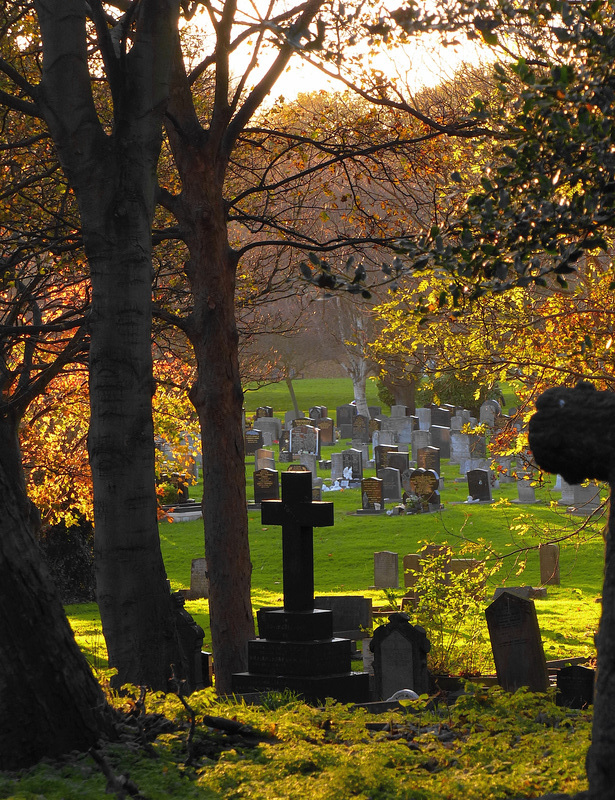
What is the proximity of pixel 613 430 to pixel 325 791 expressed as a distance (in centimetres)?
204

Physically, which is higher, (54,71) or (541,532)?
(54,71)

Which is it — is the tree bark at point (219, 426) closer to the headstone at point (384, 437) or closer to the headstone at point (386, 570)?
the headstone at point (386, 570)

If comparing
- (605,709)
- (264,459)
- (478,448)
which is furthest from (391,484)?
(605,709)

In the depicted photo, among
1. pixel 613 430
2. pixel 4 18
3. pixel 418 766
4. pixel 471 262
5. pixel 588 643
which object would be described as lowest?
pixel 588 643

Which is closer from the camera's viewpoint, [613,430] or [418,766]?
[613,430]

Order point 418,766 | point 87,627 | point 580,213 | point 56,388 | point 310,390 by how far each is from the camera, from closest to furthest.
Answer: point 418,766 → point 580,213 → point 87,627 → point 56,388 → point 310,390

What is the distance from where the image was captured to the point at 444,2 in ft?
19.9

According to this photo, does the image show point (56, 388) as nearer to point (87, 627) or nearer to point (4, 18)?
point (87, 627)

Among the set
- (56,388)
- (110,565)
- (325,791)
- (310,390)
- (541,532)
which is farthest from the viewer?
(310,390)

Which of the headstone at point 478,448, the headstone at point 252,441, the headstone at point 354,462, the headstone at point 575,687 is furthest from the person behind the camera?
the headstone at point 252,441

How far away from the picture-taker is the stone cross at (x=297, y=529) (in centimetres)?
884

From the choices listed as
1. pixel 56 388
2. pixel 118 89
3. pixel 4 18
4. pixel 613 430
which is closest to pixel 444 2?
pixel 118 89

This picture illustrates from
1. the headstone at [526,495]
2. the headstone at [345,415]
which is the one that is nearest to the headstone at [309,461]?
the headstone at [526,495]

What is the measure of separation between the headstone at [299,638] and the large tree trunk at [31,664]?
428 cm
